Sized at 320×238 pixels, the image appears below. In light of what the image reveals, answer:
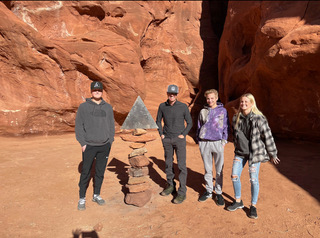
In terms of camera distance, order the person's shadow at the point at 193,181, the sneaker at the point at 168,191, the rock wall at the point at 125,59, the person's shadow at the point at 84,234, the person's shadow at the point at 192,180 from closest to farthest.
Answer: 1. the person's shadow at the point at 84,234
2. the sneaker at the point at 168,191
3. the person's shadow at the point at 193,181
4. the person's shadow at the point at 192,180
5. the rock wall at the point at 125,59

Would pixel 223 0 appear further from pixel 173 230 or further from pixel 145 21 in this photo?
pixel 173 230

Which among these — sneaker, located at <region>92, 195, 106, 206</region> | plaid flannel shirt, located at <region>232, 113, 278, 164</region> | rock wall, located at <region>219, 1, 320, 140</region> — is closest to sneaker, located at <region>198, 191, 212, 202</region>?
plaid flannel shirt, located at <region>232, 113, 278, 164</region>

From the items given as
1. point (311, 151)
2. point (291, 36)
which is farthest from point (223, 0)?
point (311, 151)

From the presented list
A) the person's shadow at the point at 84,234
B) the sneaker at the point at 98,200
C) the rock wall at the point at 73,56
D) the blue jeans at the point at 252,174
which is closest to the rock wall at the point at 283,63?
the rock wall at the point at 73,56

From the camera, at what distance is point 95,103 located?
3865 mm

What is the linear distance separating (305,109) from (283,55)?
2.45 meters

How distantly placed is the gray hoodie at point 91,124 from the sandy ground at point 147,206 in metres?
1.23

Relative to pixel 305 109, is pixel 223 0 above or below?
above

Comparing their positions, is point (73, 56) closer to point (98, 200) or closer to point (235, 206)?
point (98, 200)

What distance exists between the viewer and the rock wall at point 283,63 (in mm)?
7223

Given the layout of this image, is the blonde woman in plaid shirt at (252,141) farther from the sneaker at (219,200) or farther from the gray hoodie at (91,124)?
the gray hoodie at (91,124)

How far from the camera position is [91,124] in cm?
375

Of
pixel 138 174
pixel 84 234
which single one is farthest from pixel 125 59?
pixel 84 234

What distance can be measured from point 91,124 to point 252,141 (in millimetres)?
2613
